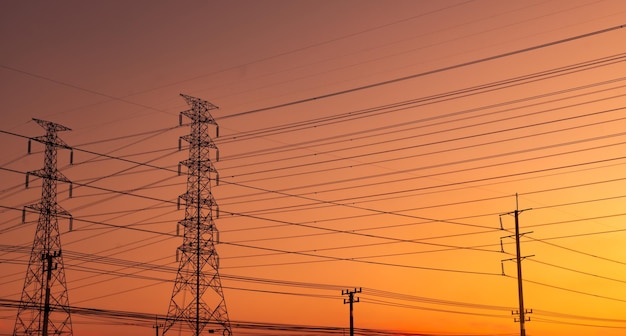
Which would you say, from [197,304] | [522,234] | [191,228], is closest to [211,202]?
[191,228]

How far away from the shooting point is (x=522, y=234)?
67.2 metres

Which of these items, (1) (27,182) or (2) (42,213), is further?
(2) (42,213)

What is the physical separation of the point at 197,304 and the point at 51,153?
1364 centimetres

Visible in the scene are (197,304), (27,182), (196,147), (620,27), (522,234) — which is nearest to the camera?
(620,27)

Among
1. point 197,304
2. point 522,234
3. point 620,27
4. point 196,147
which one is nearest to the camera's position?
point 620,27

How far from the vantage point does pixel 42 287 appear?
56719mm

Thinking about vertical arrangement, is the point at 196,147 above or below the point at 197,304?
above

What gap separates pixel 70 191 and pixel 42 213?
3.21 metres

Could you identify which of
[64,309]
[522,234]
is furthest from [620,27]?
[64,309]

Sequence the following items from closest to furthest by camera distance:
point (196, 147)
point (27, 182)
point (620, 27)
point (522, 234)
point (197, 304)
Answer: point (620, 27) → point (27, 182) → point (197, 304) → point (196, 147) → point (522, 234)

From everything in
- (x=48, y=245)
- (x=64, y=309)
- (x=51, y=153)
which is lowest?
(x=64, y=309)

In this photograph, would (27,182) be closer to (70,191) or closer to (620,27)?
(70,191)

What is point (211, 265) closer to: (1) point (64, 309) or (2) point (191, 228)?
(2) point (191, 228)

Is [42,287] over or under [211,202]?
under
